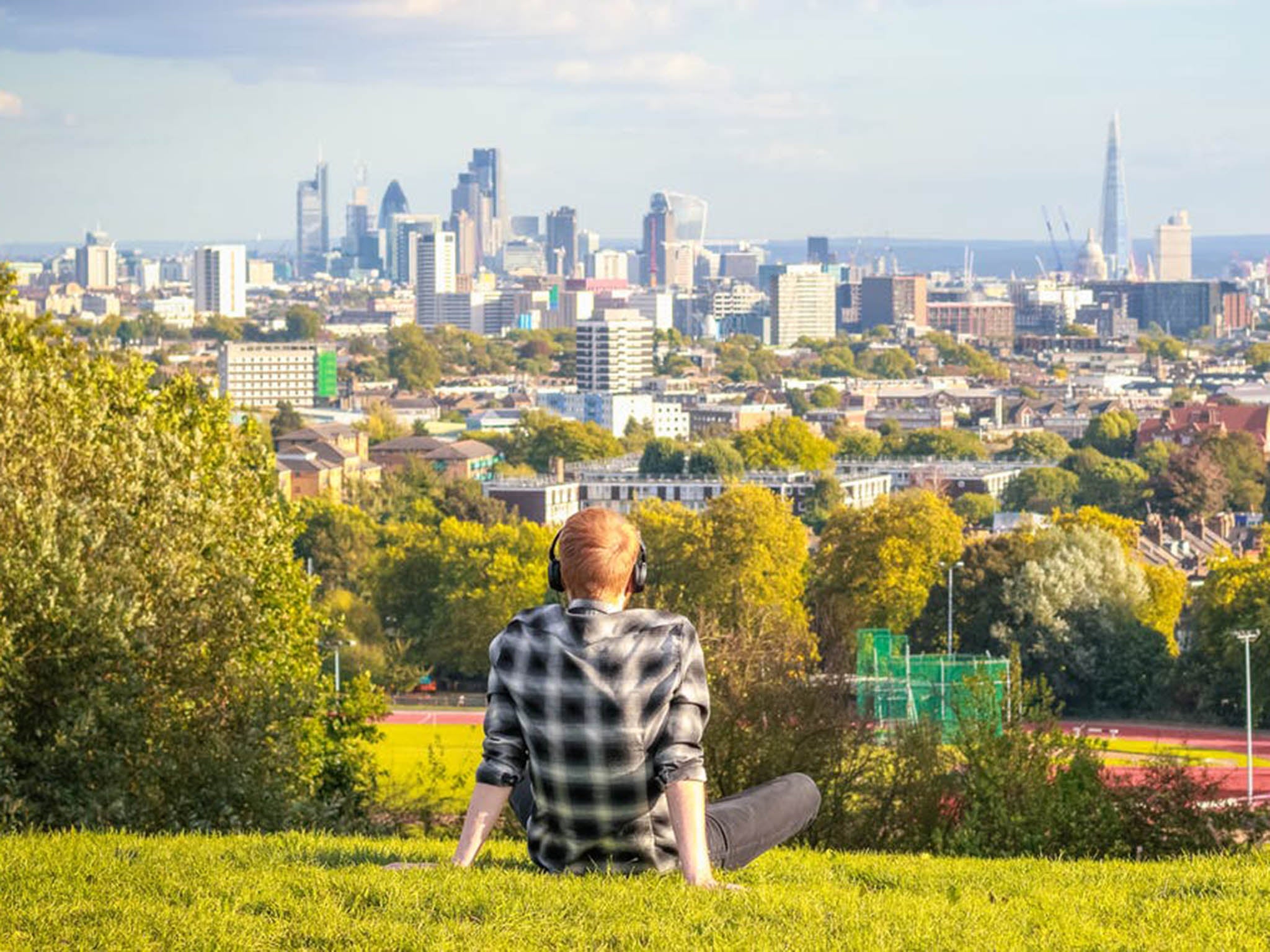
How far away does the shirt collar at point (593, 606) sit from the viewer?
6215 mm

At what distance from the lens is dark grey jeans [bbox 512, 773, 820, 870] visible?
6570 millimetres

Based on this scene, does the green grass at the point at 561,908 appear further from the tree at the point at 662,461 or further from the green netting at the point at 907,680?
the tree at the point at 662,461

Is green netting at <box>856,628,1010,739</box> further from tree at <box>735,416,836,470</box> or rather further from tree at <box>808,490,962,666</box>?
tree at <box>735,416,836,470</box>

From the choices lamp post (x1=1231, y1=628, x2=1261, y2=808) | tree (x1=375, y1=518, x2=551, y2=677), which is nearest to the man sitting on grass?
lamp post (x1=1231, y1=628, x2=1261, y2=808)

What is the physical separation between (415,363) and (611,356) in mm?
17202

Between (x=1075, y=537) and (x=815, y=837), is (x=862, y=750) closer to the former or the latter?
(x=815, y=837)

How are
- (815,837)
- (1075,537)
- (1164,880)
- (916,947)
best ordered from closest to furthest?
(916,947) < (1164,880) < (815,837) < (1075,537)

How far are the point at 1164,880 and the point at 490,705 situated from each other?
80.6 inches

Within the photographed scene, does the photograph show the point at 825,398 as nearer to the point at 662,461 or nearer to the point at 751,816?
the point at 662,461

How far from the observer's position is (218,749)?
12.8 metres

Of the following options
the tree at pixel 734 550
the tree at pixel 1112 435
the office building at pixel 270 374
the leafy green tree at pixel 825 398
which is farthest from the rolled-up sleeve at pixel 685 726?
the office building at pixel 270 374

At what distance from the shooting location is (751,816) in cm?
677

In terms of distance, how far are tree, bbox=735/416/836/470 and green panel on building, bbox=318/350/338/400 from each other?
188 feet

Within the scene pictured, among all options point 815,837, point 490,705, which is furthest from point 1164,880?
point 815,837
